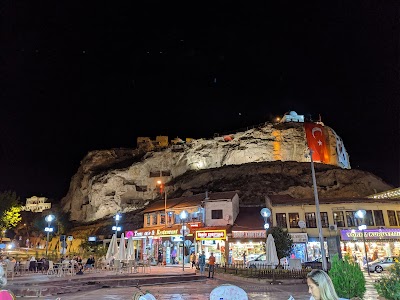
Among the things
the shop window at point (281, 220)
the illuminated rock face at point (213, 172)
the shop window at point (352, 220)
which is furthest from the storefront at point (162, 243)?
the illuminated rock face at point (213, 172)

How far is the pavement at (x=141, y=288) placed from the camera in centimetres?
1371

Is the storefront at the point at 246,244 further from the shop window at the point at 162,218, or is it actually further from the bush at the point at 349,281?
the bush at the point at 349,281

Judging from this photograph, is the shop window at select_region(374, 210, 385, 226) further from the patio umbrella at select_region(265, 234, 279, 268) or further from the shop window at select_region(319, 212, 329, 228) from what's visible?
the patio umbrella at select_region(265, 234, 279, 268)

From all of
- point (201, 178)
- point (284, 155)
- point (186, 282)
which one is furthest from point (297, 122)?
point (186, 282)

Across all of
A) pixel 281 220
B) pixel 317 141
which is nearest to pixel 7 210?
pixel 281 220

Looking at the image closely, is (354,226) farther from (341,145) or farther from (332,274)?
(341,145)

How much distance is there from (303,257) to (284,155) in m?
44.3

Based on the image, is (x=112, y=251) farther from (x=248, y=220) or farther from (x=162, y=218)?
(x=248, y=220)

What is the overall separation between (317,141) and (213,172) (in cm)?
2587

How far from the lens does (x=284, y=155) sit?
73.8 m

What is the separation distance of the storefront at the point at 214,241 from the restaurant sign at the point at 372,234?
1256cm

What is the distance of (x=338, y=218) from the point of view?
32719mm

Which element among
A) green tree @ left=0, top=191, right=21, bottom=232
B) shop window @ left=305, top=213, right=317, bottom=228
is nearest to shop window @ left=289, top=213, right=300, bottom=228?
shop window @ left=305, top=213, right=317, bottom=228

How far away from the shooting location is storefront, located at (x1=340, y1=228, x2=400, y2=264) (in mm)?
30547
